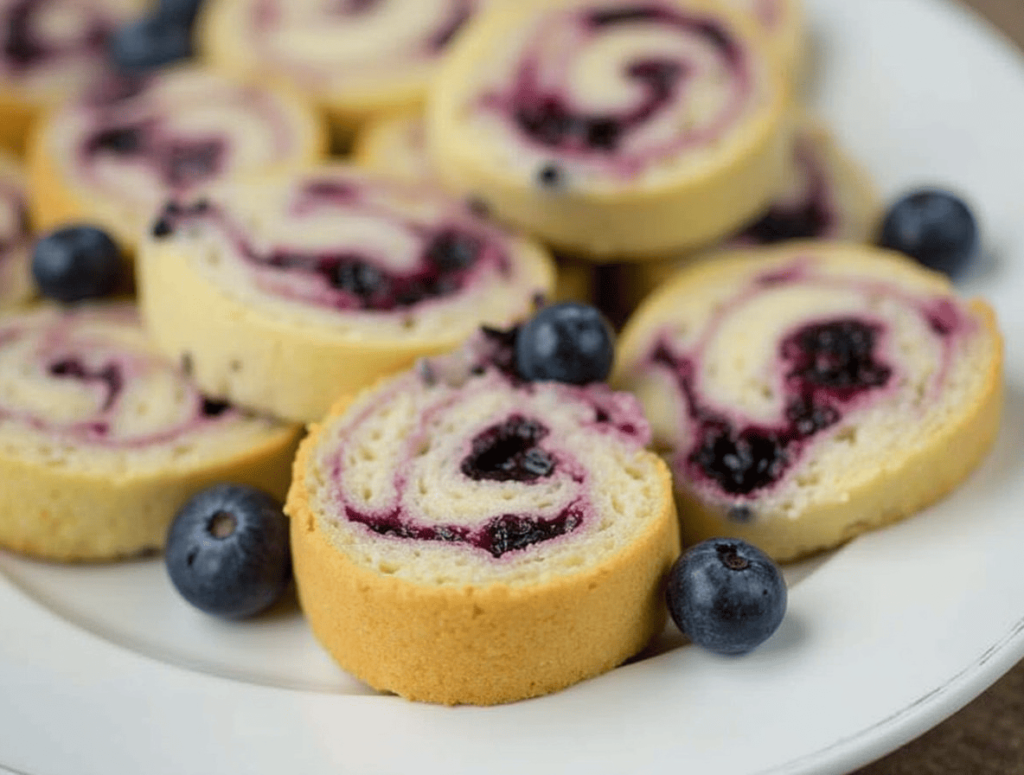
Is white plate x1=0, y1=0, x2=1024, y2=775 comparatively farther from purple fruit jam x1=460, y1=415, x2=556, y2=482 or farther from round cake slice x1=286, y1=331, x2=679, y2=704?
purple fruit jam x1=460, y1=415, x2=556, y2=482

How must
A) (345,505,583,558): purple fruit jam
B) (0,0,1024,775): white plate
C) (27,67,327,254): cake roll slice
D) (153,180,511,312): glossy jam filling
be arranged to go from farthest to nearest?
(27,67,327,254): cake roll slice, (153,180,511,312): glossy jam filling, (345,505,583,558): purple fruit jam, (0,0,1024,775): white plate

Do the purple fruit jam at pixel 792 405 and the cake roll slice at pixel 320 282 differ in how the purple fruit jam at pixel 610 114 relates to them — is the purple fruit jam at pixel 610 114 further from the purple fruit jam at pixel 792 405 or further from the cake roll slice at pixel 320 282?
the purple fruit jam at pixel 792 405

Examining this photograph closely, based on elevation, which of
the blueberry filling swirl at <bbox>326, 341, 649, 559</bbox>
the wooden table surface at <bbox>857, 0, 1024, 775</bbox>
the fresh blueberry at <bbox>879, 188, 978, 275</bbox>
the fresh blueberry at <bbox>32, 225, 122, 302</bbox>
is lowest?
the fresh blueberry at <bbox>32, 225, 122, 302</bbox>

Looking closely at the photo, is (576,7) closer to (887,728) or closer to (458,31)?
(458,31)

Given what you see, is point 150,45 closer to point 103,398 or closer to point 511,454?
point 103,398

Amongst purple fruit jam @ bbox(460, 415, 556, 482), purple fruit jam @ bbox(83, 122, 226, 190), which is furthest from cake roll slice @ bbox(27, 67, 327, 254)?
purple fruit jam @ bbox(460, 415, 556, 482)
